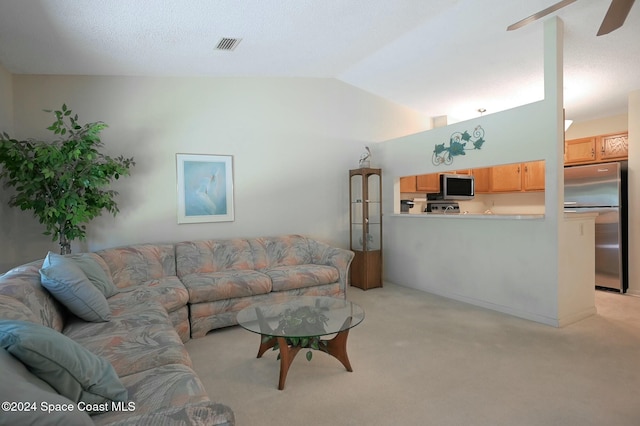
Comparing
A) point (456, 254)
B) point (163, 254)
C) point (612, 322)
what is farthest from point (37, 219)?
point (612, 322)

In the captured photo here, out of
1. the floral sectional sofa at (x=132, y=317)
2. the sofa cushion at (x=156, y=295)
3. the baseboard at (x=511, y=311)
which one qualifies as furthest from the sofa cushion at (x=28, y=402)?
the baseboard at (x=511, y=311)

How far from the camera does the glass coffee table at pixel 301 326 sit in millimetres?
2211

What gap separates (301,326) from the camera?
229 centimetres

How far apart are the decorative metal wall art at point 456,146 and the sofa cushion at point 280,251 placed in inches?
76.3

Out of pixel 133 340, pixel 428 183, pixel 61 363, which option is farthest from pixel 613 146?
pixel 61 363

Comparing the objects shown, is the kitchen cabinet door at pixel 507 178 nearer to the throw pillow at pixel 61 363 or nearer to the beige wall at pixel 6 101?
the throw pillow at pixel 61 363

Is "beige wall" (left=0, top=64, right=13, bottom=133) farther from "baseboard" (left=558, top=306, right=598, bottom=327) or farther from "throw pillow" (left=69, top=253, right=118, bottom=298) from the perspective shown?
"baseboard" (left=558, top=306, right=598, bottom=327)

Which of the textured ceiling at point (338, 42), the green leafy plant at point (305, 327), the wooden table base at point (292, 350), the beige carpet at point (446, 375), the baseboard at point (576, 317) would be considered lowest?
the beige carpet at point (446, 375)

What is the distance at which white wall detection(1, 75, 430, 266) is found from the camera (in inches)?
144

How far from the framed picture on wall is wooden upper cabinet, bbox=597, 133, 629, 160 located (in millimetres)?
5000

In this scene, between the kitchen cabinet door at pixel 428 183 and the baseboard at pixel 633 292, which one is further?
the kitchen cabinet door at pixel 428 183

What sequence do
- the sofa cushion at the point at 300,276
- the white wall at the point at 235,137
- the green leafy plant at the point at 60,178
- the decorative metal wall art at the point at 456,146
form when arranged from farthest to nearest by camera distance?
the decorative metal wall art at the point at 456,146 → the white wall at the point at 235,137 → the sofa cushion at the point at 300,276 → the green leafy plant at the point at 60,178

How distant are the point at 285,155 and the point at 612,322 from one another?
3923mm

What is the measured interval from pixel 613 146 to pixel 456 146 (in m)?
2.48
